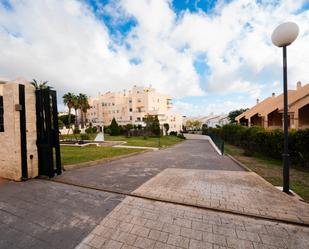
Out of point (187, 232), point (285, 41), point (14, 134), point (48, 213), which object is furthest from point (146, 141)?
point (187, 232)

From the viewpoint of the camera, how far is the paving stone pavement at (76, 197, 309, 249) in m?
2.31

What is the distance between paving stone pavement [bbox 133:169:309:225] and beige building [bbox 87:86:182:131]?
1664 inches

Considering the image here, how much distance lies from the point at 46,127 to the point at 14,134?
90 cm

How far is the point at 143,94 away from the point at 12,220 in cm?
5148

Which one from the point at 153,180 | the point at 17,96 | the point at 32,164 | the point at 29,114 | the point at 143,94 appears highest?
the point at 143,94

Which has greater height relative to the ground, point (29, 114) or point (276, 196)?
point (29, 114)

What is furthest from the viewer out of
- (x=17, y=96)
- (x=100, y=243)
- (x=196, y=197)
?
(x=17, y=96)

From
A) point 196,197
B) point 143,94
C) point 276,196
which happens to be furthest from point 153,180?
point 143,94

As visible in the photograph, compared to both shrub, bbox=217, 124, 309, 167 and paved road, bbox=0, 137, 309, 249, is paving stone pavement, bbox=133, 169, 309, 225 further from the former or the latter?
shrub, bbox=217, 124, 309, 167

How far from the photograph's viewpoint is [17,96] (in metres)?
4.92

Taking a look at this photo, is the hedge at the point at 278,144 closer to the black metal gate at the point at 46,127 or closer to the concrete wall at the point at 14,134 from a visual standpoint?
the black metal gate at the point at 46,127

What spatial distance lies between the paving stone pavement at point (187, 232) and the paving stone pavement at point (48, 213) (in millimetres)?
328

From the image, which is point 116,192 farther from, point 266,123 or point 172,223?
point 266,123

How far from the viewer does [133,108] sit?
53.5 m
